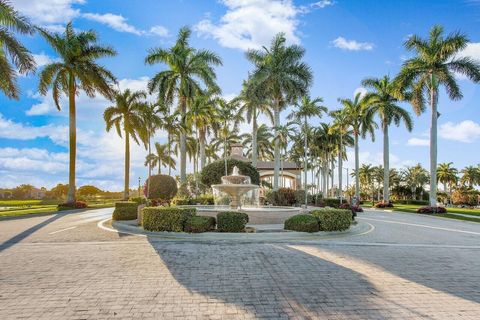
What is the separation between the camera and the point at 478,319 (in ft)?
15.2

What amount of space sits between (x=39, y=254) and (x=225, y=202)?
17077 mm

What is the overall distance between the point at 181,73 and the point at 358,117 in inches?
979

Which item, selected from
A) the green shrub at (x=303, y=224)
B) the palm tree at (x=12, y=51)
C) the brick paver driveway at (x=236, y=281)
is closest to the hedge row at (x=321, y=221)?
the green shrub at (x=303, y=224)

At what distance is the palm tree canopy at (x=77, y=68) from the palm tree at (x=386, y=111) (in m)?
31.3

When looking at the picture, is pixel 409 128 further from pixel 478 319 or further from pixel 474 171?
pixel 474 171

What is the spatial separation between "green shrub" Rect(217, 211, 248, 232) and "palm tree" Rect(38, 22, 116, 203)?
2199 centimetres

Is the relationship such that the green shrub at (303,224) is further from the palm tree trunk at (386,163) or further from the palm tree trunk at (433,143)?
the palm tree trunk at (386,163)

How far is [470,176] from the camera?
90188mm

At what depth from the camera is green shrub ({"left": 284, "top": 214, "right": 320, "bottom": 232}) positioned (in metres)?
12.4

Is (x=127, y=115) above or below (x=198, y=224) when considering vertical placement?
above

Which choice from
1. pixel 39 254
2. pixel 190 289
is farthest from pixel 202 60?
pixel 190 289

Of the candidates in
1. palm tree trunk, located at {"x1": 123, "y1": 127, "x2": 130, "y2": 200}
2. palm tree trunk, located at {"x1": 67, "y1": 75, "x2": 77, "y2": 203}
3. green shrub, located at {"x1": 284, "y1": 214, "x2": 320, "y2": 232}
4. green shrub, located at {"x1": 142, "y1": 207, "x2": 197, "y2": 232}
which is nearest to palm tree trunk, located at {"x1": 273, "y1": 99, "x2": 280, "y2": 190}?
palm tree trunk, located at {"x1": 123, "y1": 127, "x2": 130, "y2": 200}

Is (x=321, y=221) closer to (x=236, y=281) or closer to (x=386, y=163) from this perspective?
(x=236, y=281)

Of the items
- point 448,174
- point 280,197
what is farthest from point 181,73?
point 448,174
